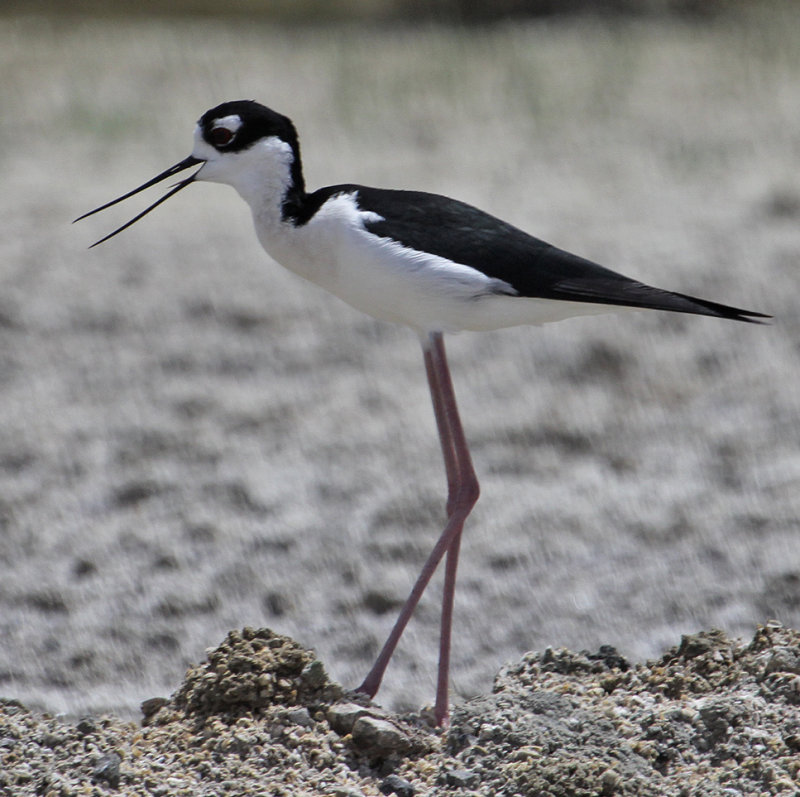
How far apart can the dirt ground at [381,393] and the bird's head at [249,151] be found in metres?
1.59

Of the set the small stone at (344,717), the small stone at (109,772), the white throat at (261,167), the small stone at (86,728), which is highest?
the white throat at (261,167)

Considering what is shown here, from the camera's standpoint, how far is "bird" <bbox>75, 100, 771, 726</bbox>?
2.95 m

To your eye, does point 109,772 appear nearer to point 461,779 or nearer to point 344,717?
point 344,717

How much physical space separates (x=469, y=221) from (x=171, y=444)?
7.99ft

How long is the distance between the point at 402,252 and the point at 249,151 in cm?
42

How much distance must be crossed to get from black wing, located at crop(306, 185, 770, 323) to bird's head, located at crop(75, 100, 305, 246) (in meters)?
0.09

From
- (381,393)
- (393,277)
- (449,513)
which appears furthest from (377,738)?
(381,393)

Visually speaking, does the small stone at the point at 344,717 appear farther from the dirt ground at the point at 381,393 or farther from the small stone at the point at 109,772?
the dirt ground at the point at 381,393

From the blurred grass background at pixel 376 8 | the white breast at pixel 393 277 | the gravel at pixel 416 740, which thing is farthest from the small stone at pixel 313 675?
the blurred grass background at pixel 376 8

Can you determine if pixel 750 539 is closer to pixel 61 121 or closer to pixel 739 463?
pixel 739 463

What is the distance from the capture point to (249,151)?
3.04m

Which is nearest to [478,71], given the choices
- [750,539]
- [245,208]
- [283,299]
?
[245,208]

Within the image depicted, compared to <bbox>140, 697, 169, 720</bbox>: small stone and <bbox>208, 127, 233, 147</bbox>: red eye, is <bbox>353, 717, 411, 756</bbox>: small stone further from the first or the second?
<bbox>208, 127, 233, 147</bbox>: red eye

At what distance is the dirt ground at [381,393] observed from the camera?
4.35 metres
